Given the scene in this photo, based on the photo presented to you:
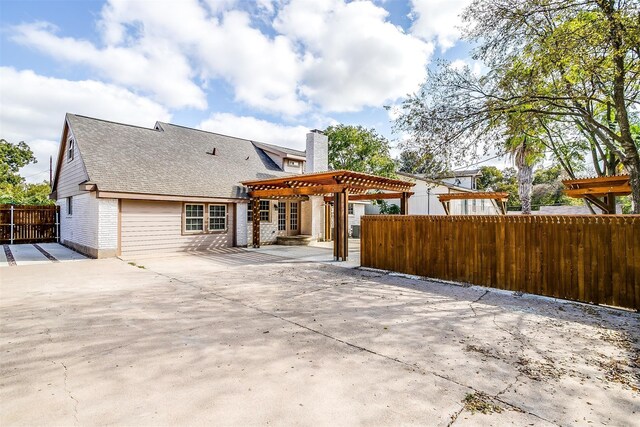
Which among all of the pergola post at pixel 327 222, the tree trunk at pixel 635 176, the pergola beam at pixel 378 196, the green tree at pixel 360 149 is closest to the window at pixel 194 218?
the pergola beam at pixel 378 196

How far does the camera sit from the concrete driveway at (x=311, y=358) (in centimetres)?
234

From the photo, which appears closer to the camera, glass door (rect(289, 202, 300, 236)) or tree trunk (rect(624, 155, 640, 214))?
tree trunk (rect(624, 155, 640, 214))

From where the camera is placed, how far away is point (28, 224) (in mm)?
15008

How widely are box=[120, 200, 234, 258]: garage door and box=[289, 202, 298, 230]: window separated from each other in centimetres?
480

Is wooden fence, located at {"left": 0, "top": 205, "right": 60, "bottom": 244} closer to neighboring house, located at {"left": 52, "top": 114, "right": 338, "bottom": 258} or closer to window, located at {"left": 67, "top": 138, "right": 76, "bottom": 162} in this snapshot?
neighboring house, located at {"left": 52, "top": 114, "right": 338, "bottom": 258}

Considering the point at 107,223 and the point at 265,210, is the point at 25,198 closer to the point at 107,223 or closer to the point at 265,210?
the point at 107,223

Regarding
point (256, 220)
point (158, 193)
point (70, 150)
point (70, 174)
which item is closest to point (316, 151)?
point (256, 220)

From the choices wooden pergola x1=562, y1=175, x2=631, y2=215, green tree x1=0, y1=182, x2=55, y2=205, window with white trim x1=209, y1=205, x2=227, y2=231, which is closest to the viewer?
A: wooden pergola x1=562, y1=175, x2=631, y2=215

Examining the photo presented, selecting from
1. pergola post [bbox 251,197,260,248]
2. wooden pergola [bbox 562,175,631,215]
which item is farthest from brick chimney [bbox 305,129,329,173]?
wooden pergola [bbox 562,175,631,215]

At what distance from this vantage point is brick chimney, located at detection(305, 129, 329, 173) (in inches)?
661

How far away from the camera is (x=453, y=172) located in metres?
8.25

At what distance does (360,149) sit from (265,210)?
12938 millimetres

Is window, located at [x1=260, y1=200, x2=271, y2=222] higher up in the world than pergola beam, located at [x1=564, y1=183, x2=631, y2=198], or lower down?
lower down

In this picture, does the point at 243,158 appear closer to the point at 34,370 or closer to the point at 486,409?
the point at 34,370
